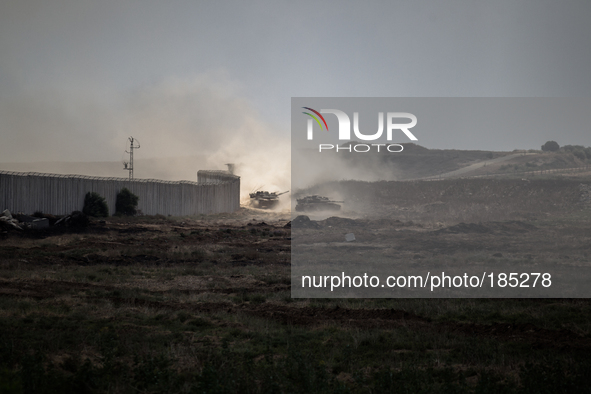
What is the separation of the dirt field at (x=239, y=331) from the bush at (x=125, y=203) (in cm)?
1210

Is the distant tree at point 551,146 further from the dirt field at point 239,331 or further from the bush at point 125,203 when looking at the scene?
the bush at point 125,203

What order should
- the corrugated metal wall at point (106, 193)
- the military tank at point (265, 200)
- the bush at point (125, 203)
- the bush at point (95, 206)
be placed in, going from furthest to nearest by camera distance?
the military tank at point (265, 200)
the bush at point (125, 203)
the bush at point (95, 206)
the corrugated metal wall at point (106, 193)

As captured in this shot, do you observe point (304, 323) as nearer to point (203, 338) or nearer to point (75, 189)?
point (203, 338)

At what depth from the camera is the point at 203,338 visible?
29.8 ft

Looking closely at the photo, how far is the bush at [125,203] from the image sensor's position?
34.6m

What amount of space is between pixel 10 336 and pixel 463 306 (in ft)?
32.3

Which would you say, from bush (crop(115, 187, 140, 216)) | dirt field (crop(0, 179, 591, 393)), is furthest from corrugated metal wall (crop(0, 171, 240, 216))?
dirt field (crop(0, 179, 591, 393))

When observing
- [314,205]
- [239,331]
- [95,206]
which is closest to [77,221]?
[95,206]

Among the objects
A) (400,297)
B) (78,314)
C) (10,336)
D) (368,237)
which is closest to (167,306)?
(78,314)

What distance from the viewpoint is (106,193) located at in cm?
3353

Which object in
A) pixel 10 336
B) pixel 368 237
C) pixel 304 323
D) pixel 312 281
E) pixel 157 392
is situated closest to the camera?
pixel 157 392

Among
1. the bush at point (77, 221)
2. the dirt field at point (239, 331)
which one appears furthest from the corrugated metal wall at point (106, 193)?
the dirt field at point (239, 331)

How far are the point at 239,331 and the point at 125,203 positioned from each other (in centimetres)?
2761

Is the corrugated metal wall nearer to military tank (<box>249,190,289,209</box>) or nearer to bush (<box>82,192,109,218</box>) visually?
bush (<box>82,192,109,218</box>)
